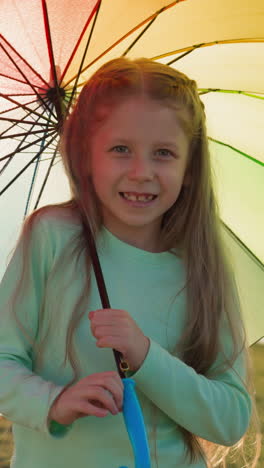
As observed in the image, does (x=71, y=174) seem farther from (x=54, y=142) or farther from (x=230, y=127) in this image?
(x=230, y=127)

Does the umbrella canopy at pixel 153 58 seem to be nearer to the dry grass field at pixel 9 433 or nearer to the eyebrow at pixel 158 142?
the eyebrow at pixel 158 142

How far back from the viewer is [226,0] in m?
2.51

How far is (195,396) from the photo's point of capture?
A: 7.51 ft

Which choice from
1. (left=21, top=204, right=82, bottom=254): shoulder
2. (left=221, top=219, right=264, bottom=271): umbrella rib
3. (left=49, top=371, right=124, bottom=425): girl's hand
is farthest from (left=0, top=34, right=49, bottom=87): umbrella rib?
(left=49, top=371, right=124, bottom=425): girl's hand

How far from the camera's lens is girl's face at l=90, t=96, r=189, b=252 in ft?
7.75

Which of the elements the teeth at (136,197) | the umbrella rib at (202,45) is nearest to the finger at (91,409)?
the teeth at (136,197)

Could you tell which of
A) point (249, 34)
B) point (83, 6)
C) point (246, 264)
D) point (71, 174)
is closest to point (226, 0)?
point (249, 34)

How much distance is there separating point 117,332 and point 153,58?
964 mm

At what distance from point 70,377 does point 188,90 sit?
2.87ft

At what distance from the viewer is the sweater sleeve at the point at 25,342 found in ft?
7.16

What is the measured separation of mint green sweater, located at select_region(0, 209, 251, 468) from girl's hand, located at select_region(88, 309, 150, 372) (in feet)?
0.17

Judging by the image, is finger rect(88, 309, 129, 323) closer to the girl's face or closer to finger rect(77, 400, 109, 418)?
finger rect(77, 400, 109, 418)

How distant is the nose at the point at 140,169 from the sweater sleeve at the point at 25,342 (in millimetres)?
282

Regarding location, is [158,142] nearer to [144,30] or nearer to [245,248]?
[144,30]
